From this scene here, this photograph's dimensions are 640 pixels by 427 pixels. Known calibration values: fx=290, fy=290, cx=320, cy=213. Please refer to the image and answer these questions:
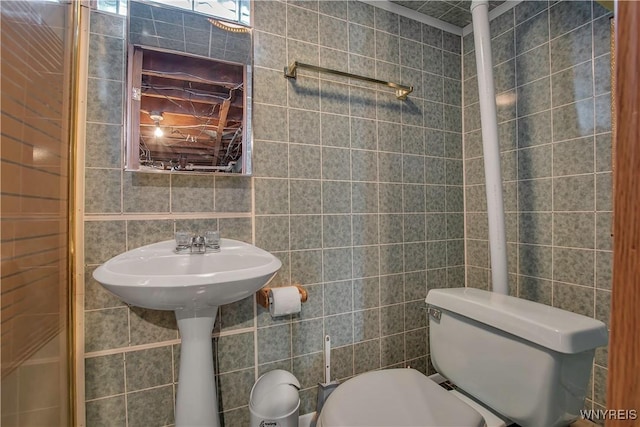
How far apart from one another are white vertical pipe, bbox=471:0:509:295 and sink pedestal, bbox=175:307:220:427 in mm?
1183

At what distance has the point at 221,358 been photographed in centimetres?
115

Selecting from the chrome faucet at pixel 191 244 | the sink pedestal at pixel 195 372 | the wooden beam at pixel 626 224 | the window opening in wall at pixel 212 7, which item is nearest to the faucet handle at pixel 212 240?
the chrome faucet at pixel 191 244

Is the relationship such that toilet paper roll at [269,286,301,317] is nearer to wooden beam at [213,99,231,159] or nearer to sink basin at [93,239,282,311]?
sink basin at [93,239,282,311]

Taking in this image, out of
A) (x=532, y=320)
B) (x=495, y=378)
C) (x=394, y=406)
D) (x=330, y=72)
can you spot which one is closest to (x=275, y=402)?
(x=394, y=406)

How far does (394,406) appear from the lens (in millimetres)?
846

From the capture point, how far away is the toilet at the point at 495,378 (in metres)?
0.79

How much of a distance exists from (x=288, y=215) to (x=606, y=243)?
1.26m

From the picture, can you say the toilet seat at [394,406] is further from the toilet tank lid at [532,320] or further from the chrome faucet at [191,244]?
the chrome faucet at [191,244]

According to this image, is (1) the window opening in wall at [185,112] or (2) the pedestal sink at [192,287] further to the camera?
(1) the window opening in wall at [185,112]

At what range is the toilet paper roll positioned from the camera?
1121 mm

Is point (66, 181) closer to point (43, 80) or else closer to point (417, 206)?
point (43, 80)

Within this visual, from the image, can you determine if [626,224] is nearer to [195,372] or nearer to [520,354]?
[520,354]

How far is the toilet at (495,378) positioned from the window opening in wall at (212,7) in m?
1.40

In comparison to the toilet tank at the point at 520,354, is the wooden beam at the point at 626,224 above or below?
above
